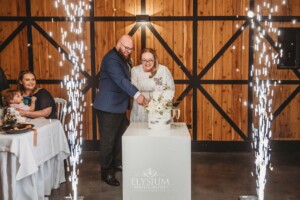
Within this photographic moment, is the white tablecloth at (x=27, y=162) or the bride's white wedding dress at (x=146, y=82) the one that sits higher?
the bride's white wedding dress at (x=146, y=82)

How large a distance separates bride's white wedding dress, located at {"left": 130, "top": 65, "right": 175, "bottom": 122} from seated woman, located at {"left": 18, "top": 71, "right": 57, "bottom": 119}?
3.27 ft

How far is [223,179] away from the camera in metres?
4.68

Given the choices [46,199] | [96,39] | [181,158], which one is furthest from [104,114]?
[96,39]

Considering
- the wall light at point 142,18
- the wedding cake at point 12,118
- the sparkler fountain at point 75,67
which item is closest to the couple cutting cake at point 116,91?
the wedding cake at point 12,118

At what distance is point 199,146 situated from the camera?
616 cm

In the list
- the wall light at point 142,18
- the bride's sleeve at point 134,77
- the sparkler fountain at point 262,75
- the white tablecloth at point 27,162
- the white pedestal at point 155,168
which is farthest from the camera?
the sparkler fountain at point 262,75

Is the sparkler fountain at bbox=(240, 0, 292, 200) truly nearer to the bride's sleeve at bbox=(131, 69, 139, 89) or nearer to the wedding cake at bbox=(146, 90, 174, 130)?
the bride's sleeve at bbox=(131, 69, 139, 89)

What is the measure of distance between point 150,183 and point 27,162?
1.12m

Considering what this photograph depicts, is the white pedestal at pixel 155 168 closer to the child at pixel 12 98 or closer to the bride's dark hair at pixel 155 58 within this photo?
the bride's dark hair at pixel 155 58

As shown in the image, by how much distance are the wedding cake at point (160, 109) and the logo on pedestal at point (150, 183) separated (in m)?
0.44

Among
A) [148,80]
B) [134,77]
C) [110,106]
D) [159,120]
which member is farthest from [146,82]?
[159,120]

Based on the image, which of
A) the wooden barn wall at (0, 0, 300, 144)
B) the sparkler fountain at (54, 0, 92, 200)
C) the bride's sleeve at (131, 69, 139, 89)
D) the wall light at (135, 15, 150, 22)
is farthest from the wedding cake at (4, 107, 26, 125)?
the wall light at (135, 15, 150, 22)

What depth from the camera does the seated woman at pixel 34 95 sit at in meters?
4.22

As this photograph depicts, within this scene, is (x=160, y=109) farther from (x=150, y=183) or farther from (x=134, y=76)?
(x=134, y=76)
